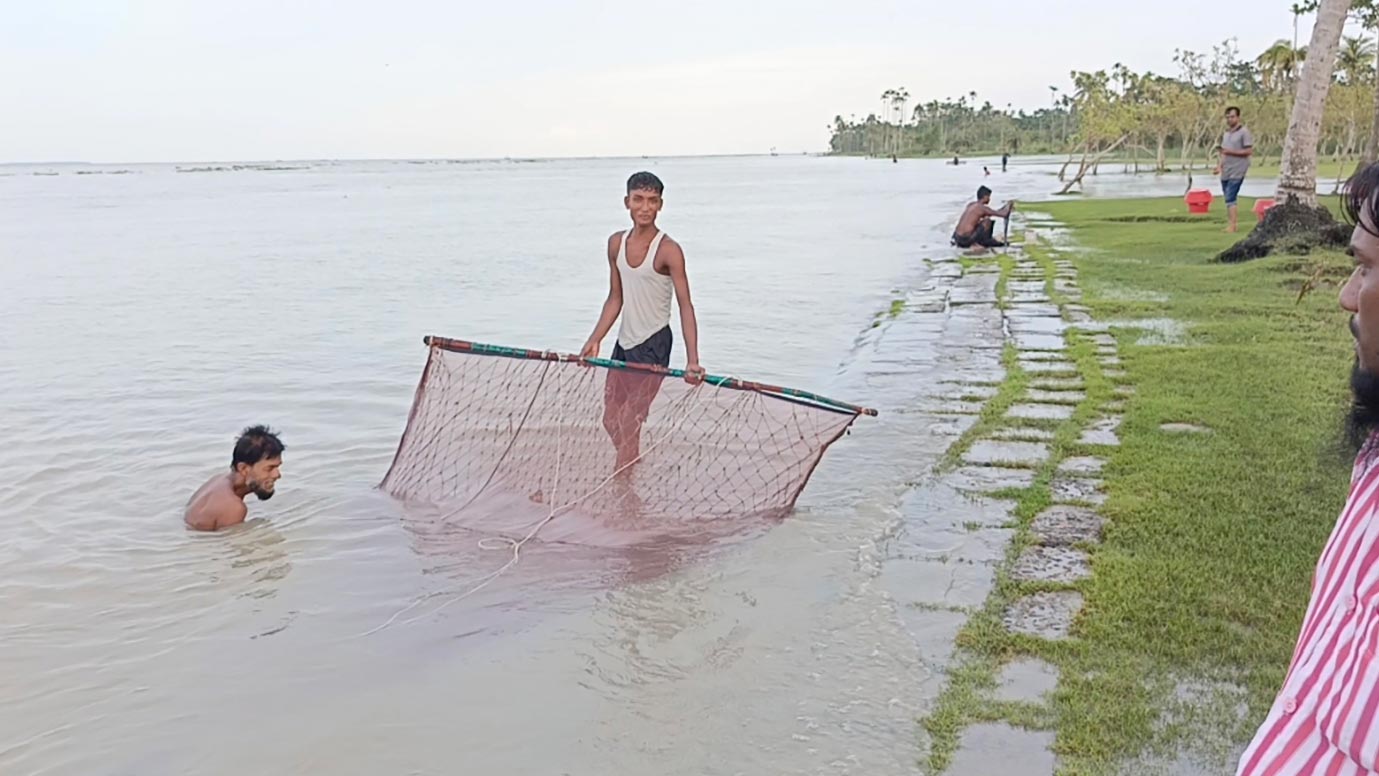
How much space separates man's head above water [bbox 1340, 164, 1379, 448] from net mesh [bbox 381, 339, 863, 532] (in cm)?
350

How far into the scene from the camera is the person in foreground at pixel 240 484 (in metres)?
5.52

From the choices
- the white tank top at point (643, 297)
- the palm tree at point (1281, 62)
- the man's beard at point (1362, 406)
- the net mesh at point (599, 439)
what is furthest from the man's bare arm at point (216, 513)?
the palm tree at point (1281, 62)

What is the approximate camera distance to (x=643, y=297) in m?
5.64

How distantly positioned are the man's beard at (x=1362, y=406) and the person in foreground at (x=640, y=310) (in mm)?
3752

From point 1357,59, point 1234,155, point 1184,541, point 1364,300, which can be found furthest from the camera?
point 1357,59

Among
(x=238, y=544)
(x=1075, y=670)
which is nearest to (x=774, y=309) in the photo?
(x=238, y=544)

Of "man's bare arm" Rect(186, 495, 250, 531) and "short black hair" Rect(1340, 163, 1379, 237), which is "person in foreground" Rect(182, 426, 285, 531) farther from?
"short black hair" Rect(1340, 163, 1379, 237)

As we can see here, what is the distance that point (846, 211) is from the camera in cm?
3312

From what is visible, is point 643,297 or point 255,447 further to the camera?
point 643,297

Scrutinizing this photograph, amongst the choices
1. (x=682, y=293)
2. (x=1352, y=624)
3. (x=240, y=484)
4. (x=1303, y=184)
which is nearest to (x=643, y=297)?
(x=682, y=293)

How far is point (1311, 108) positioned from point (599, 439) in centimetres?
1069

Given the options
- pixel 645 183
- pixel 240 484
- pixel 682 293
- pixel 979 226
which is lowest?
pixel 240 484

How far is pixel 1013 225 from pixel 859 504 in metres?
18.0

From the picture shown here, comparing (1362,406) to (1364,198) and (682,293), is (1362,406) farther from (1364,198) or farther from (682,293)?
(682,293)
